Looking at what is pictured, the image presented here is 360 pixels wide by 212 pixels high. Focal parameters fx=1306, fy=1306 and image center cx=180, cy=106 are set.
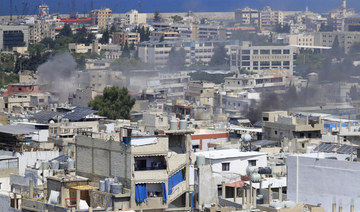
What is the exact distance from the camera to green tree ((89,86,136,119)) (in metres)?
35.9

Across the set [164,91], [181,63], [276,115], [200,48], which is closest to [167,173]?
[276,115]

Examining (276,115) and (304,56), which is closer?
(276,115)

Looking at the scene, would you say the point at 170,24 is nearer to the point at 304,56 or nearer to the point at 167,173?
the point at 304,56

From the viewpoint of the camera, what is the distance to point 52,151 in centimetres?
2003

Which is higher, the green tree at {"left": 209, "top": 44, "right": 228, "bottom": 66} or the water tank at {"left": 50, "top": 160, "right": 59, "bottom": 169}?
the water tank at {"left": 50, "top": 160, "right": 59, "bottom": 169}

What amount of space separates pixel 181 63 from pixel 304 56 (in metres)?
9.82

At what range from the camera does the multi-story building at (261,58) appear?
71.5m

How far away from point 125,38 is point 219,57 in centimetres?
762

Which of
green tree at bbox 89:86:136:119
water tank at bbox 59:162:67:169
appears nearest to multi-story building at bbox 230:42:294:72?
green tree at bbox 89:86:136:119

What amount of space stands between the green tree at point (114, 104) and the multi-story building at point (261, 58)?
33472 millimetres

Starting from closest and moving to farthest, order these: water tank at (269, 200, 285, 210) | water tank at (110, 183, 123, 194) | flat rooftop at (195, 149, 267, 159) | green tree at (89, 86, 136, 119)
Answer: water tank at (269, 200, 285, 210), water tank at (110, 183, 123, 194), flat rooftop at (195, 149, 267, 159), green tree at (89, 86, 136, 119)

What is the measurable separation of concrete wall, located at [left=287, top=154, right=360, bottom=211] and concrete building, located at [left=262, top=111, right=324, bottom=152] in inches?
292

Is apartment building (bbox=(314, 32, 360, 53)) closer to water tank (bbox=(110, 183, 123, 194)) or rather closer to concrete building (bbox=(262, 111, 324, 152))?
concrete building (bbox=(262, 111, 324, 152))

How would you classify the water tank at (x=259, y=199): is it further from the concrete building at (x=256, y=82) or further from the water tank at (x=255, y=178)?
the concrete building at (x=256, y=82)
